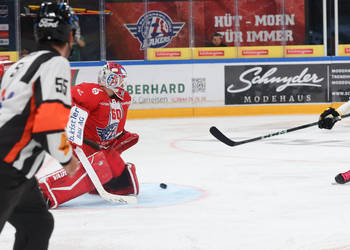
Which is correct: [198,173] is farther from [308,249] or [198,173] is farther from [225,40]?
[225,40]

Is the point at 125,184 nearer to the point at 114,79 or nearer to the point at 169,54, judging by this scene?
the point at 114,79

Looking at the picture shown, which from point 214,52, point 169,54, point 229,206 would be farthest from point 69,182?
point 214,52

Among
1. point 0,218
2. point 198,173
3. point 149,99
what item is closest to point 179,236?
point 0,218

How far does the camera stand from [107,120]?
12.8ft

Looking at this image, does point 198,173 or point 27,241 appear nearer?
point 27,241

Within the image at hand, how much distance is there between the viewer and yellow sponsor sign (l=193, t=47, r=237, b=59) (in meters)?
10.1

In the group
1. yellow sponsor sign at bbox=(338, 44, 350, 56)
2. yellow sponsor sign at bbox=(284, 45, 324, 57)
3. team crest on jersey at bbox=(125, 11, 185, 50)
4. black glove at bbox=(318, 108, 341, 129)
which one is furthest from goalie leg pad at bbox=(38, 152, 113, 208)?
yellow sponsor sign at bbox=(338, 44, 350, 56)

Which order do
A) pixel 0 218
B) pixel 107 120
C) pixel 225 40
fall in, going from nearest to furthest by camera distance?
pixel 0 218
pixel 107 120
pixel 225 40

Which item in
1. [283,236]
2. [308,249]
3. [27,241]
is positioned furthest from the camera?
[283,236]

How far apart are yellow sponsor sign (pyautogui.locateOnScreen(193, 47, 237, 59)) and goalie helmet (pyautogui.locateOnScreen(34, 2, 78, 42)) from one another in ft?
27.0

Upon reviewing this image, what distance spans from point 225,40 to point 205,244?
805cm

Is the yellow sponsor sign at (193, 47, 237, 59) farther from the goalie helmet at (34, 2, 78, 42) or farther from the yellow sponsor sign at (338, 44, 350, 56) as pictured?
the goalie helmet at (34, 2, 78, 42)

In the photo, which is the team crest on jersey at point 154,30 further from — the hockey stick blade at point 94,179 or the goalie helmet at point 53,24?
the goalie helmet at point 53,24

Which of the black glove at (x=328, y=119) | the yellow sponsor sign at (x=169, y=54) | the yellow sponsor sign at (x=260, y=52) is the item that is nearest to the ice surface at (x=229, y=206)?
the black glove at (x=328, y=119)
